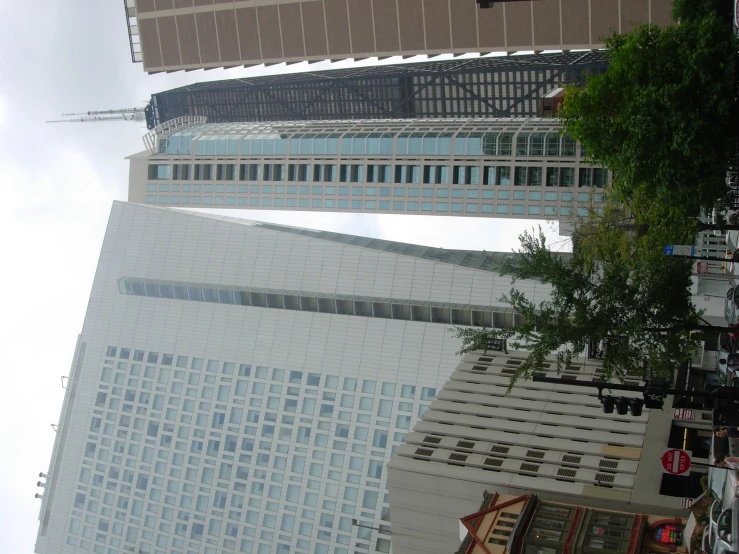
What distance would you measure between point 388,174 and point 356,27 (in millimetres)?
64275

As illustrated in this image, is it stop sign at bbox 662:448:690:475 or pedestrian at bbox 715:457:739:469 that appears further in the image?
stop sign at bbox 662:448:690:475

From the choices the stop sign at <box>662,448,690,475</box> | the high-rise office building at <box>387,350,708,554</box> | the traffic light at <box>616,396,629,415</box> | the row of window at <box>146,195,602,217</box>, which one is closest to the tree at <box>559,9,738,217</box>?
the stop sign at <box>662,448,690,475</box>

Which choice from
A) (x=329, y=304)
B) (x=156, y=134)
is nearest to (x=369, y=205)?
(x=329, y=304)

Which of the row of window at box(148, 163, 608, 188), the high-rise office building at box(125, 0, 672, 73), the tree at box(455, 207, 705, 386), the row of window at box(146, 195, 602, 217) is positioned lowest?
the tree at box(455, 207, 705, 386)

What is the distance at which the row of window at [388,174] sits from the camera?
111562mm

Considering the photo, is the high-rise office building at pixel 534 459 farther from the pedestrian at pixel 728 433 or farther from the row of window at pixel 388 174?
the row of window at pixel 388 174

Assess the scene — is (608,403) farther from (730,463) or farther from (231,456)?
(231,456)

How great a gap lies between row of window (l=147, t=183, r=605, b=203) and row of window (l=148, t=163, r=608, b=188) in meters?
1.15

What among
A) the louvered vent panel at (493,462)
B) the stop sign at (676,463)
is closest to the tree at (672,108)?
the stop sign at (676,463)

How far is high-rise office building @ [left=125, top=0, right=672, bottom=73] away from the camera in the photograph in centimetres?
5200

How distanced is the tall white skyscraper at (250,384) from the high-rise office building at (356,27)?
33978 mm

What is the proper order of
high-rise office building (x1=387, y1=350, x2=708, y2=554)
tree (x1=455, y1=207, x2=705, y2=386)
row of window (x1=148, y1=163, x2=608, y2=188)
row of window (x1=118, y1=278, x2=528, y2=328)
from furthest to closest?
row of window (x1=148, y1=163, x2=608, y2=188) < row of window (x1=118, y1=278, x2=528, y2=328) < high-rise office building (x1=387, y1=350, x2=708, y2=554) < tree (x1=455, y1=207, x2=705, y2=386)

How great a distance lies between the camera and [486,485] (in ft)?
185

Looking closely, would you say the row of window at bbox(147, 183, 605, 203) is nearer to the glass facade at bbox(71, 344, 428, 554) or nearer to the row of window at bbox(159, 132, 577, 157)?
the row of window at bbox(159, 132, 577, 157)
